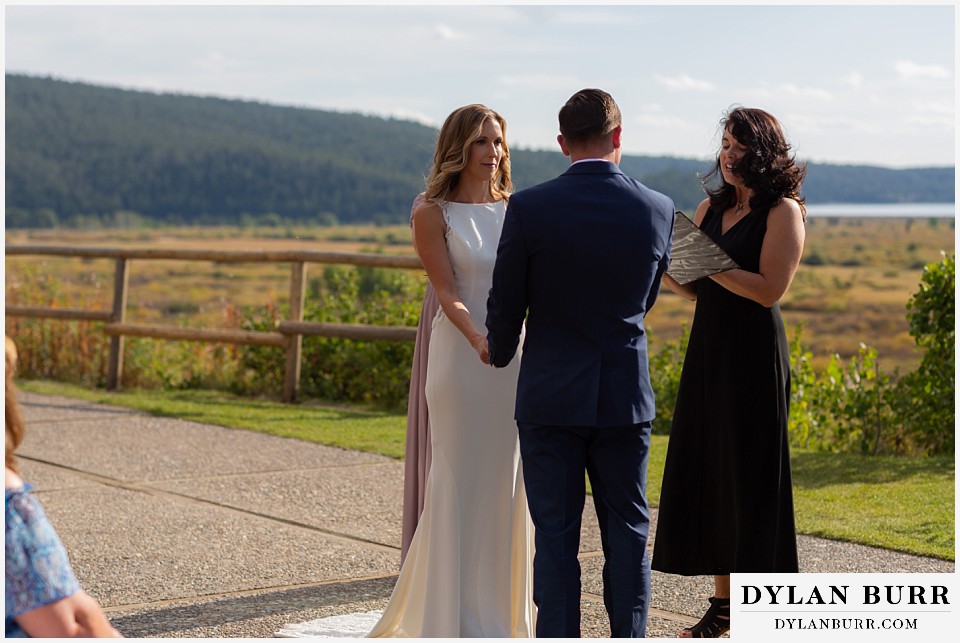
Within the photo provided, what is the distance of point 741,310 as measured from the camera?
4.09 metres

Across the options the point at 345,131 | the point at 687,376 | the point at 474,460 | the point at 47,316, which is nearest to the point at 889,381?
the point at 687,376

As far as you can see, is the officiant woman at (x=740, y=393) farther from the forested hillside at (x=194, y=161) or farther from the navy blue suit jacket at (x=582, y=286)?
the forested hillside at (x=194, y=161)

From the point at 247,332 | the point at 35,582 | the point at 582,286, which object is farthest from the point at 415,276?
the point at 35,582

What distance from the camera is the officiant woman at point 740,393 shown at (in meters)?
4.00

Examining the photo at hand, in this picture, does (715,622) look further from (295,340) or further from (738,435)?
(295,340)

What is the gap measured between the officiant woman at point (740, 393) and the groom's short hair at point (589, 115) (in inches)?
29.7

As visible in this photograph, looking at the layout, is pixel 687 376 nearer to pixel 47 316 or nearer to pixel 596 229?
pixel 596 229

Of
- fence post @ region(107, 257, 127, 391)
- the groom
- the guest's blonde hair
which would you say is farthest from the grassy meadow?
the guest's blonde hair

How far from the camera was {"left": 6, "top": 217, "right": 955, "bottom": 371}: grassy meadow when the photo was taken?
22.0 metres

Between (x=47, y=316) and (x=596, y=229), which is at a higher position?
(x=596, y=229)

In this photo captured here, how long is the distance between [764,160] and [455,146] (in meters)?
1.02

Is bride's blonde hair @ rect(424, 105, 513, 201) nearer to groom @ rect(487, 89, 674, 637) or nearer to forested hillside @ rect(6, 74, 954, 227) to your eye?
groom @ rect(487, 89, 674, 637)

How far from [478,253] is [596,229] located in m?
0.70

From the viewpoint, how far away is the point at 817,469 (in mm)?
7258
